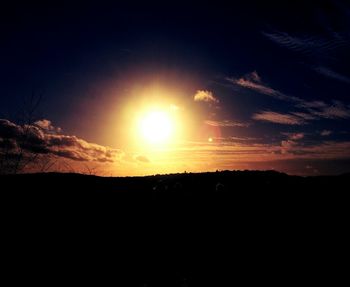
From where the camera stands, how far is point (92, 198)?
14227 mm

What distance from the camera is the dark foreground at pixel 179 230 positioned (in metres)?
9.33

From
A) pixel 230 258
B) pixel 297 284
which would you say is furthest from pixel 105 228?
pixel 297 284

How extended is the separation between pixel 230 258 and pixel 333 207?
4.64 metres

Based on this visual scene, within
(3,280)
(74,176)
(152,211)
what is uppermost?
(74,176)

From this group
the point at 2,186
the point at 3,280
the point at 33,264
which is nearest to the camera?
the point at 3,280

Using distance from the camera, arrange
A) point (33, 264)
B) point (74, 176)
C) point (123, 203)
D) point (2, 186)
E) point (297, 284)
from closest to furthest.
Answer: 1. point (297, 284)
2. point (33, 264)
3. point (123, 203)
4. point (2, 186)
5. point (74, 176)

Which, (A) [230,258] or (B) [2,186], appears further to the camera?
(B) [2,186]

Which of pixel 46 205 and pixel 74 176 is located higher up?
pixel 74 176

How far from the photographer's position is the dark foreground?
30.6ft

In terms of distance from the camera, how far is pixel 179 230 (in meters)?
11.7

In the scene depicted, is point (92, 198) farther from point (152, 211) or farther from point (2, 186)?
point (2, 186)

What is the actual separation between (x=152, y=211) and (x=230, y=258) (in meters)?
4.02

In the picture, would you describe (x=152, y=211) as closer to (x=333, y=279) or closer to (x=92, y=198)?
(x=92, y=198)

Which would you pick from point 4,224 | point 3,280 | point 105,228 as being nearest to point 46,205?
point 4,224
